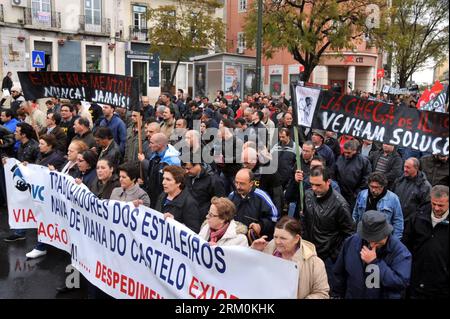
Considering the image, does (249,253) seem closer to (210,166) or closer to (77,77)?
(210,166)

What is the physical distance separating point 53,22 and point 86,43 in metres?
2.61

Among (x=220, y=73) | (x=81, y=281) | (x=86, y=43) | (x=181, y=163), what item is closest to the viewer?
(x=81, y=281)

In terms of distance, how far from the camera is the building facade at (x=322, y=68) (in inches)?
1419

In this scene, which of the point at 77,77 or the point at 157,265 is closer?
the point at 157,265

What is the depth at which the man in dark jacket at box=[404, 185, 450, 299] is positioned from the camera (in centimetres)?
390

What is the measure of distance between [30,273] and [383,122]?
4.56 m

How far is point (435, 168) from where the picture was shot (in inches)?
243

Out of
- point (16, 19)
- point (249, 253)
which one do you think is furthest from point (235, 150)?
point (16, 19)

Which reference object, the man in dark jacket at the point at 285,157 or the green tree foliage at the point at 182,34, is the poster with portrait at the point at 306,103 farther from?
the green tree foliage at the point at 182,34

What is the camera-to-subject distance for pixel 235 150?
21.6 feet

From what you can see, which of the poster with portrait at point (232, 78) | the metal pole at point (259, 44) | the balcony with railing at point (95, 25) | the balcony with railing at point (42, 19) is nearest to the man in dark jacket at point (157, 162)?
the metal pole at point (259, 44)

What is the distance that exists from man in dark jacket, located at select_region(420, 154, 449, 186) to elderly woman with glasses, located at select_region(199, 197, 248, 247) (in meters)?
3.12

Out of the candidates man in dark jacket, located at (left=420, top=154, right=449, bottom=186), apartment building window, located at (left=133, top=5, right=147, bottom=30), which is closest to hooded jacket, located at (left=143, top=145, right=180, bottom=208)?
man in dark jacket, located at (left=420, top=154, right=449, bottom=186)

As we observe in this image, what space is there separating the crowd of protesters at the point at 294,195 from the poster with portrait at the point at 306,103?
58 cm
